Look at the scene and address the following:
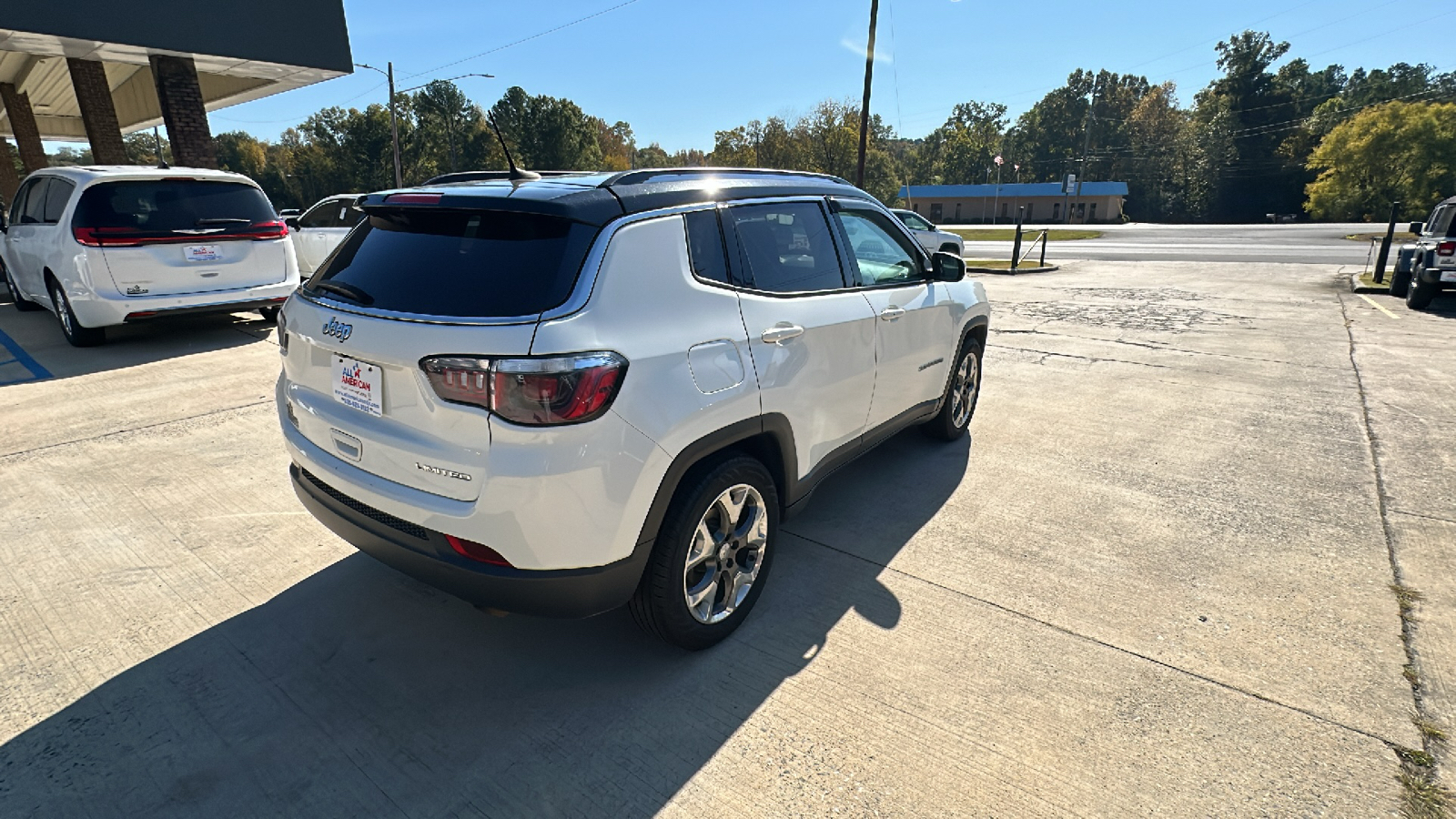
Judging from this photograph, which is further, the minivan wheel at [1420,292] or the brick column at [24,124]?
the brick column at [24,124]

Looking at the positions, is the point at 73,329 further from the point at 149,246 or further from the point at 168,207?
the point at 168,207

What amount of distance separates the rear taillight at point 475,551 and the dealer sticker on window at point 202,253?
6.65m

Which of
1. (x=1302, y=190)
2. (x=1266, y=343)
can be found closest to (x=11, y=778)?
(x=1266, y=343)

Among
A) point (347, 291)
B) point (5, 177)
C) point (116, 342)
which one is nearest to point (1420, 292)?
point (347, 291)

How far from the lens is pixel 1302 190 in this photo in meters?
73.6

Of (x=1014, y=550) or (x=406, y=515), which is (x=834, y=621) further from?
(x=406, y=515)

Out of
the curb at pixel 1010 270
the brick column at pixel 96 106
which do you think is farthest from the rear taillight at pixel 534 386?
the brick column at pixel 96 106

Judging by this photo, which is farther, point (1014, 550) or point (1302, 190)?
point (1302, 190)

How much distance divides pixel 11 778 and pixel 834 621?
2.67 m

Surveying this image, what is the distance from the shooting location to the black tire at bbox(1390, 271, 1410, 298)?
12703mm

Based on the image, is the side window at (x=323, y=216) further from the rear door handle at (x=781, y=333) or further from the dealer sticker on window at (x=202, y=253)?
the rear door handle at (x=781, y=333)

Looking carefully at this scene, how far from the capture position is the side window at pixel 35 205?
7555 mm

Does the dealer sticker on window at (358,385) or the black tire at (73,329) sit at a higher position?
the dealer sticker on window at (358,385)

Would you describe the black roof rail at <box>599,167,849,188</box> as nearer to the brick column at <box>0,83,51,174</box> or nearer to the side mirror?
the side mirror
